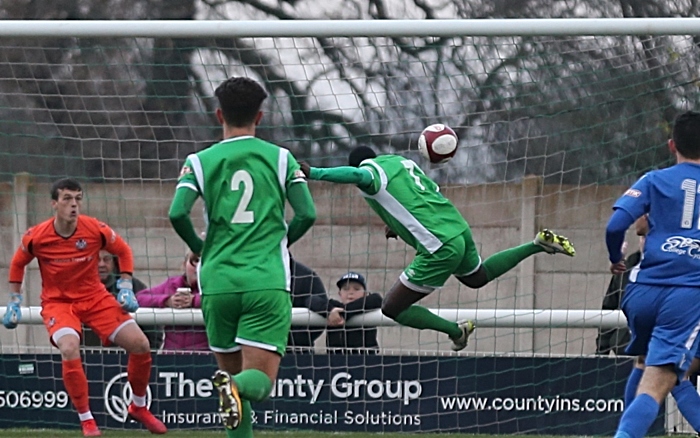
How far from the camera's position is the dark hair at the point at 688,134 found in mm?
6164

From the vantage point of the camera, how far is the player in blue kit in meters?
5.93

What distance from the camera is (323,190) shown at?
9742mm

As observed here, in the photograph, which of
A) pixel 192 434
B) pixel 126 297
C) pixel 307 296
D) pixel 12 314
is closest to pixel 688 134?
pixel 307 296

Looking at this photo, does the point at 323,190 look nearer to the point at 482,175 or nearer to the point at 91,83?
the point at 482,175

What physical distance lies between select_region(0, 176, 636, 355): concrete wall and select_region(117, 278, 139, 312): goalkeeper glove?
1040 millimetres

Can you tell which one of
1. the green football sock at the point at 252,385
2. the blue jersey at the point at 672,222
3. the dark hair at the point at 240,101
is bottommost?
the green football sock at the point at 252,385

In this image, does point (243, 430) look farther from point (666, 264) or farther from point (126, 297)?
point (126, 297)

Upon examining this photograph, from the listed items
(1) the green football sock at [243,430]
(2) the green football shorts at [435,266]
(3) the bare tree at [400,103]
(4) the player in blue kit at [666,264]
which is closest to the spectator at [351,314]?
(2) the green football shorts at [435,266]

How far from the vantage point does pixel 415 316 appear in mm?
8172

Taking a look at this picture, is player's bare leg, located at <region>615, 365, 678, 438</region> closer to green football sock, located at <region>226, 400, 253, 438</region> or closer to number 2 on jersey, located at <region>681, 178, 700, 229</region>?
number 2 on jersey, located at <region>681, 178, 700, 229</region>

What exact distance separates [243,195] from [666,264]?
223 cm

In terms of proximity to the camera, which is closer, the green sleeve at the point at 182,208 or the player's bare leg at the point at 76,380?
the green sleeve at the point at 182,208

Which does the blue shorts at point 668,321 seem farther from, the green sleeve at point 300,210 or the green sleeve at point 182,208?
the green sleeve at point 182,208

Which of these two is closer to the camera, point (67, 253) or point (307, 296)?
point (67, 253)
